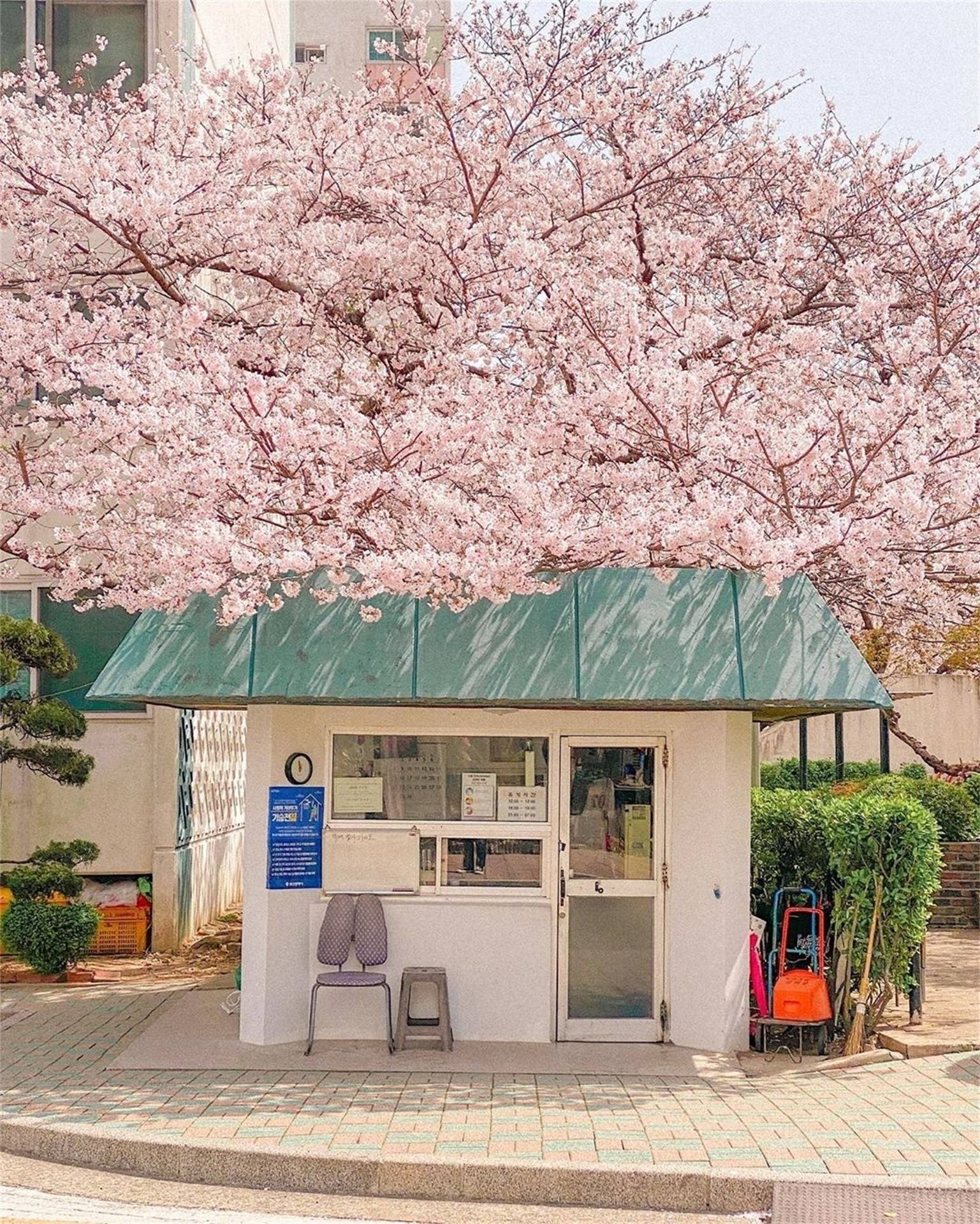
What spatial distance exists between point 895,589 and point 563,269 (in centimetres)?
416

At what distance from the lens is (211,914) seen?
1529cm

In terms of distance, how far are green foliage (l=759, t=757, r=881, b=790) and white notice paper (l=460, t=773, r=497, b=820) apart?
11.7 m

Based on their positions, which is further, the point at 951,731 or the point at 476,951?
the point at 951,731

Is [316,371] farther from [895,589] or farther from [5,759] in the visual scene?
[895,589]

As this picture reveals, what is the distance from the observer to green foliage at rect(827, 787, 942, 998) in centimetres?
955

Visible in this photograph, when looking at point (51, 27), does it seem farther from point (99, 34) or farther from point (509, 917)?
point (509, 917)

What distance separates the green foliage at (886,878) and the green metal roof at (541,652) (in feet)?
3.01

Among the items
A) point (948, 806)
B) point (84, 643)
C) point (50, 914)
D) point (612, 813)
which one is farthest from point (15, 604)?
point (948, 806)

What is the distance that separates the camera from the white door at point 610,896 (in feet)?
31.8

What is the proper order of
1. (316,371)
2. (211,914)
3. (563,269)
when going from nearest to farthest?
(316,371)
(563,269)
(211,914)

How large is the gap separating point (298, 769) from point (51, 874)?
12.1 feet

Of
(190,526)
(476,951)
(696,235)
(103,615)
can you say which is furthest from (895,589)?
(103,615)

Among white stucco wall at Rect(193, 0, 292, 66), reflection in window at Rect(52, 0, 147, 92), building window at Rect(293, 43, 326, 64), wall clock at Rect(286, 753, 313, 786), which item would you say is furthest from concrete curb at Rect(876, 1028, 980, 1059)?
building window at Rect(293, 43, 326, 64)

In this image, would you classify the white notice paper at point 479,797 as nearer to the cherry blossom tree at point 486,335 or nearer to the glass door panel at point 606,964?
the glass door panel at point 606,964
